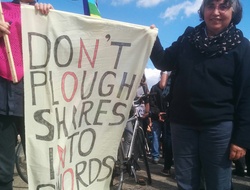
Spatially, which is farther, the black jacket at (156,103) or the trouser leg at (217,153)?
the black jacket at (156,103)

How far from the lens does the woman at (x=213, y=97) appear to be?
6.68ft

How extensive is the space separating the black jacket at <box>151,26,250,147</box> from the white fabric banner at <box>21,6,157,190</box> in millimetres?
417

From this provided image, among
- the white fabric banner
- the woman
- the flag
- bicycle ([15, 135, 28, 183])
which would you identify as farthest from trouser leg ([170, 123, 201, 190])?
bicycle ([15, 135, 28, 183])

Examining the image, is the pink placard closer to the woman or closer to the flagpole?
the flagpole

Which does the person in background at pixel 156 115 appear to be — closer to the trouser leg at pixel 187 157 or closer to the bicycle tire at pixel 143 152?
the bicycle tire at pixel 143 152

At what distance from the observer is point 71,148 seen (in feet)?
7.27

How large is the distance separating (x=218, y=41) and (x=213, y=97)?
357 millimetres

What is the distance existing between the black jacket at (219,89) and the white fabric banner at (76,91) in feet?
1.37

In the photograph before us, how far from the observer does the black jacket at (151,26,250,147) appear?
2023 millimetres

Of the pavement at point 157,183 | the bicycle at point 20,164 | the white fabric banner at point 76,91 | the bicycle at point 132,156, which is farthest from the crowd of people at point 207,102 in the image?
the pavement at point 157,183

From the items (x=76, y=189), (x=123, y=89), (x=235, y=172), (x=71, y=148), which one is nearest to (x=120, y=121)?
(x=123, y=89)

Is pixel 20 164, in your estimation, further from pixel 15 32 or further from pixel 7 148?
pixel 15 32

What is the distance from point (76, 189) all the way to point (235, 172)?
11.9ft

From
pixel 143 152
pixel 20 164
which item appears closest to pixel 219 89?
pixel 143 152
